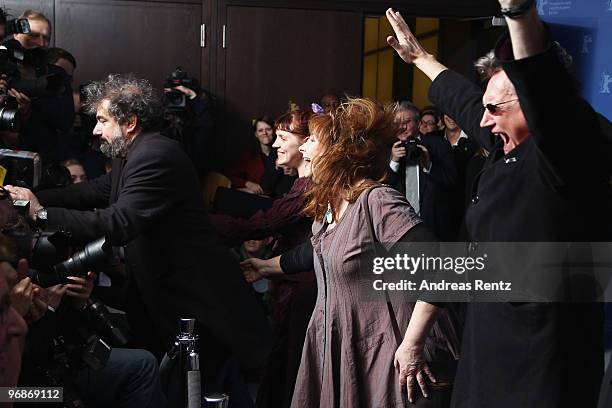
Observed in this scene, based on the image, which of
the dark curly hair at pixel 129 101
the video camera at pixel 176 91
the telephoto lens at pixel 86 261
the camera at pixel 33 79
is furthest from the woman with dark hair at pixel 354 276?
the video camera at pixel 176 91

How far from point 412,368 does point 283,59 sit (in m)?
4.49

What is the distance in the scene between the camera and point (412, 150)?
503 cm

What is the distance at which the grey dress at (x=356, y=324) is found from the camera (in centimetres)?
227

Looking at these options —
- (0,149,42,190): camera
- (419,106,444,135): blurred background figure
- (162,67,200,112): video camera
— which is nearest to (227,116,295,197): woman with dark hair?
(162,67,200,112): video camera

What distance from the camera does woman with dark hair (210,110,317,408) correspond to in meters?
3.26

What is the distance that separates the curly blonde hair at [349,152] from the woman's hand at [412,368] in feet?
1.50

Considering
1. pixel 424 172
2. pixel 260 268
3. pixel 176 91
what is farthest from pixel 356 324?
pixel 176 91

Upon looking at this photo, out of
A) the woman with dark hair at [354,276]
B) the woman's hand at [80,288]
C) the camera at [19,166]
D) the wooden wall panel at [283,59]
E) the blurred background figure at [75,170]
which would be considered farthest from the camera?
the wooden wall panel at [283,59]

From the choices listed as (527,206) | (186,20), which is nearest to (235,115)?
(186,20)

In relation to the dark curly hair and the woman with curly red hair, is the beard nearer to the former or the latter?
the dark curly hair

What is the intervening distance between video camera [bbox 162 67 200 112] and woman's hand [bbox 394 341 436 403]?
3623 millimetres

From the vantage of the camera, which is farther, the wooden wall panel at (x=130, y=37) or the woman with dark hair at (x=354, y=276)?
the wooden wall panel at (x=130, y=37)

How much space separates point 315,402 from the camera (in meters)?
2.40

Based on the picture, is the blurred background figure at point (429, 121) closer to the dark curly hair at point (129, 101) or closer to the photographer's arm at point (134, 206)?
the dark curly hair at point (129, 101)
